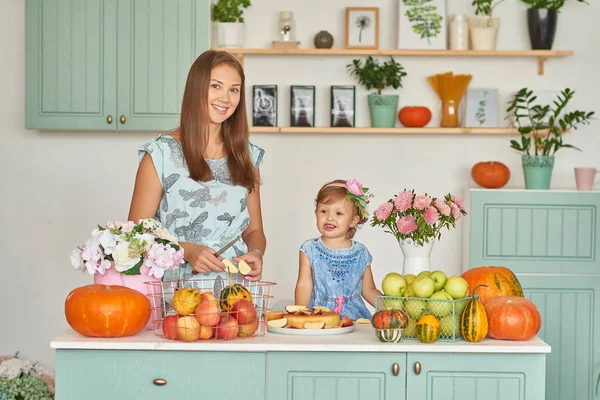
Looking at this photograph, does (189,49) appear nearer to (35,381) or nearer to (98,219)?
(98,219)

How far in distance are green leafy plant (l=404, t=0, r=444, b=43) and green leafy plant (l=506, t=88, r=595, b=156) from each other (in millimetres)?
537

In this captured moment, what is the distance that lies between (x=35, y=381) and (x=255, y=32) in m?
2.03

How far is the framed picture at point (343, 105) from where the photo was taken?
445cm

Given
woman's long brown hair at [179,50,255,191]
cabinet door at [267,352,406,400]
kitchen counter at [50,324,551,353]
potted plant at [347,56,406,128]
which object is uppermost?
potted plant at [347,56,406,128]

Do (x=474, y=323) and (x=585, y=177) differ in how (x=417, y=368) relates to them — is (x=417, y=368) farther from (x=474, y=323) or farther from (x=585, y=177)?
(x=585, y=177)

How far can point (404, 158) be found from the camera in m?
4.55

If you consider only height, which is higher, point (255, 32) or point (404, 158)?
point (255, 32)

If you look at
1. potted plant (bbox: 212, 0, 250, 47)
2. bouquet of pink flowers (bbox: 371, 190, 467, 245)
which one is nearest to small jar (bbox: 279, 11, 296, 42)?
potted plant (bbox: 212, 0, 250, 47)

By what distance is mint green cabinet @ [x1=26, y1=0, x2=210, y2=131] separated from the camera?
13.6ft

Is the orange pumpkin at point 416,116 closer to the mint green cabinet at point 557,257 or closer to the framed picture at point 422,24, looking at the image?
the framed picture at point 422,24

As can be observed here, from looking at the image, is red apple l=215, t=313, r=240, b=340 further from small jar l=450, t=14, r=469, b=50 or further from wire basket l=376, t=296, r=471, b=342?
small jar l=450, t=14, r=469, b=50

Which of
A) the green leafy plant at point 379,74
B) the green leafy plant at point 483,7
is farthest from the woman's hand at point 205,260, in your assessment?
the green leafy plant at point 483,7

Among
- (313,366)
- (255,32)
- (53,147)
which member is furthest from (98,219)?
(313,366)

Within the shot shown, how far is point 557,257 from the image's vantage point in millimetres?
4168
